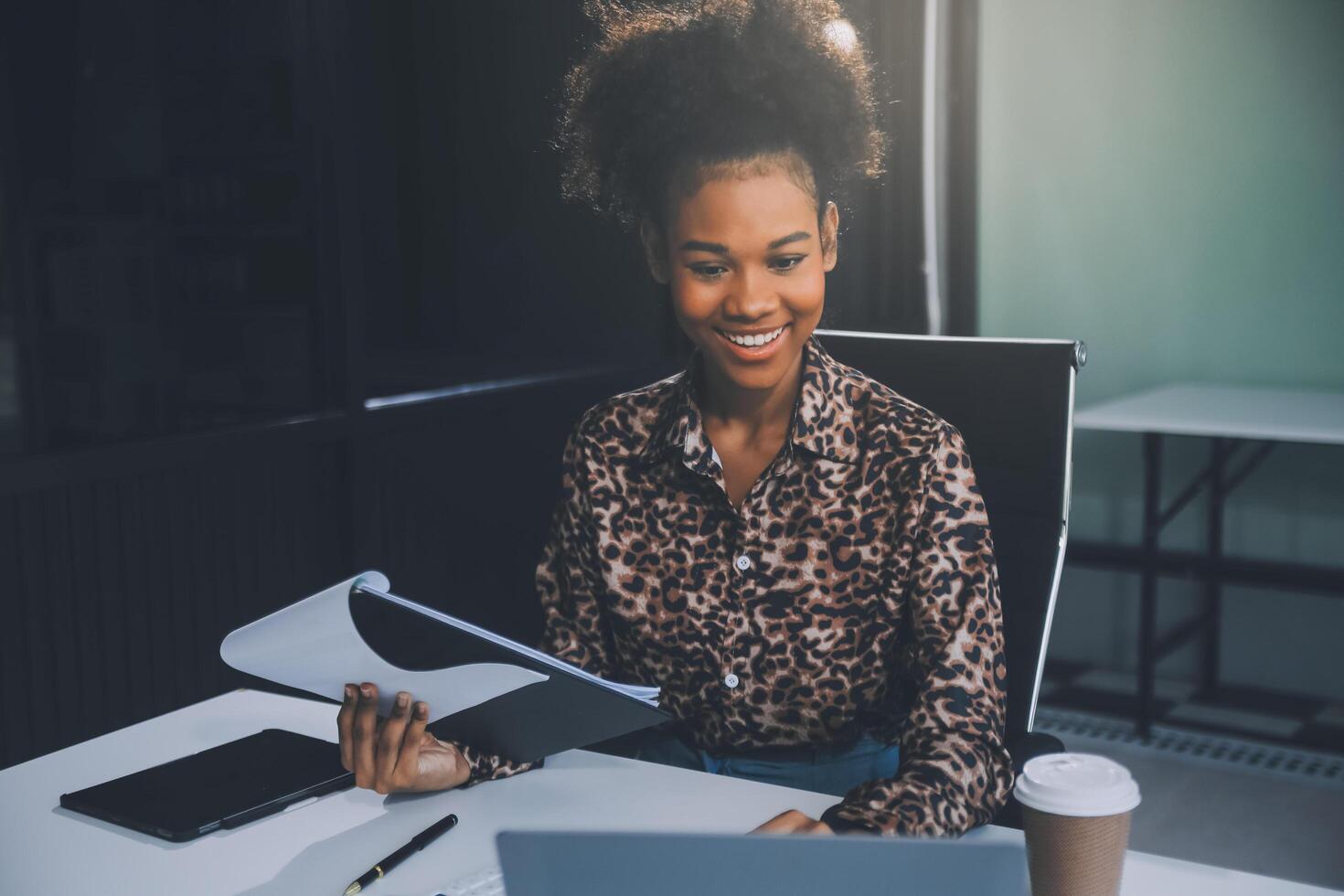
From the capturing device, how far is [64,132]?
5.98 feet

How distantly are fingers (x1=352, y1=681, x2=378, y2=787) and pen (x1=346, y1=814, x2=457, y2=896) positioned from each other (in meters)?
0.09

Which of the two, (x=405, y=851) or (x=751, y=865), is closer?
(x=751, y=865)

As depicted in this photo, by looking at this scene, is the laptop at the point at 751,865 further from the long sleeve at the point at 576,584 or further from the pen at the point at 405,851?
the long sleeve at the point at 576,584

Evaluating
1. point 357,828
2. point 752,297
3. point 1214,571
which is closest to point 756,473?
point 752,297

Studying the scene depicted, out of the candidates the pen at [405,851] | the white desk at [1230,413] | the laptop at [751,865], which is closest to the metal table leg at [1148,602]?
the white desk at [1230,413]

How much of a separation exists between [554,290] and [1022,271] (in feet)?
5.98

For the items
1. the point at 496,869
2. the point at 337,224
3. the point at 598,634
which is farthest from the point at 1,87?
the point at 496,869

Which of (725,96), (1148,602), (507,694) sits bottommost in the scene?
(1148,602)

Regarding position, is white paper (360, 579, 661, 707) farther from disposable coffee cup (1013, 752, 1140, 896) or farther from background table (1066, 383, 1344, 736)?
background table (1066, 383, 1344, 736)

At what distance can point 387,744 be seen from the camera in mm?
1084

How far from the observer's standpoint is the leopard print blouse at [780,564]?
128 centimetres

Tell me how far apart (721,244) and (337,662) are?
0.56 metres

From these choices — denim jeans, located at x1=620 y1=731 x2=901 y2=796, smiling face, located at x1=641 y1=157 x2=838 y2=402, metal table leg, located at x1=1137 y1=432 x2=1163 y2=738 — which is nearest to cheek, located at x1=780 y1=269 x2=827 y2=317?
smiling face, located at x1=641 y1=157 x2=838 y2=402

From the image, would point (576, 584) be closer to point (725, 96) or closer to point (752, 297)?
point (752, 297)
